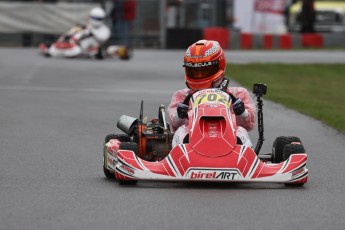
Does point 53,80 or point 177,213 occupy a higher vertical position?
point 177,213

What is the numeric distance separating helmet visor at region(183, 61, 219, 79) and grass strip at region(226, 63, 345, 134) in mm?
5267

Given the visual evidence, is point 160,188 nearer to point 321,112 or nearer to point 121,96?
point 321,112

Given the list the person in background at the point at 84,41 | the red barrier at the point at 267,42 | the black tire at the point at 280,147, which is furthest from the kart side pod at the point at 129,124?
the red barrier at the point at 267,42

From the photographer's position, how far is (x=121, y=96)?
20.5m

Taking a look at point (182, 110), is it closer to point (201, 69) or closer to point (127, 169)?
point (201, 69)

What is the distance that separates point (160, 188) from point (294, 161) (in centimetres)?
105

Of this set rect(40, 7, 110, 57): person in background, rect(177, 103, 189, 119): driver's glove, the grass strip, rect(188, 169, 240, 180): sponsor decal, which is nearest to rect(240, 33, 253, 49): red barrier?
rect(40, 7, 110, 57): person in background

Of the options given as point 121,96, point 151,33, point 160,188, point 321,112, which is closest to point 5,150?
point 160,188

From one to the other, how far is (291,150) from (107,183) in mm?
1479

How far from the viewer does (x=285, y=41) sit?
45406 millimetres

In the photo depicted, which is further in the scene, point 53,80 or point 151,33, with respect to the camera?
point 151,33

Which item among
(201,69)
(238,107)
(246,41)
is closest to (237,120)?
(238,107)

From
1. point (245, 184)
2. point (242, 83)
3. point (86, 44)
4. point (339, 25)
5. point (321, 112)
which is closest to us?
point (245, 184)

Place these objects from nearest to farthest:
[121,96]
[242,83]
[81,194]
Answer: [81,194]
[121,96]
[242,83]
